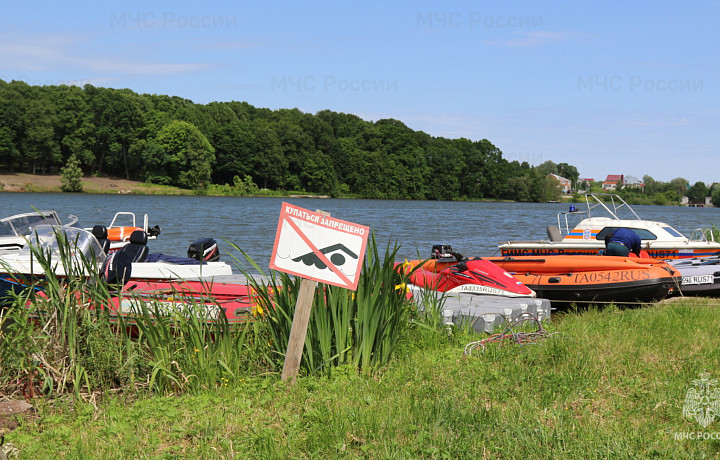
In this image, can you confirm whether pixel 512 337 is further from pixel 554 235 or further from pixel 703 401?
pixel 554 235

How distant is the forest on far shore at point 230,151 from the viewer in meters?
92.2

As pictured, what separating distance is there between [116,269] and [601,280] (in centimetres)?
744

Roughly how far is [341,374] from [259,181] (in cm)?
9964

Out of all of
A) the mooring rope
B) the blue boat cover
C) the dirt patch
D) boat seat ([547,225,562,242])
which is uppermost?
boat seat ([547,225,562,242])

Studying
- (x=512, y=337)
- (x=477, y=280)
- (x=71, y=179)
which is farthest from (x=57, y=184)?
(x=512, y=337)

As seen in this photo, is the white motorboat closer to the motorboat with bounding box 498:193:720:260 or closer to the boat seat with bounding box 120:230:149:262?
the boat seat with bounding box 120:230:149:262

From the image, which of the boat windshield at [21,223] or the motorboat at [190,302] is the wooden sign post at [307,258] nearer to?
the motorboat at [190,302]

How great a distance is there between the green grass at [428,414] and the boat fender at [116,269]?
4.26 metres

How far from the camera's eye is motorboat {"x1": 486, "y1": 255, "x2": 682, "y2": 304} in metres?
11.0

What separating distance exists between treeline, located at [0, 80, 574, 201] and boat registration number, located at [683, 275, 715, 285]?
272 ft

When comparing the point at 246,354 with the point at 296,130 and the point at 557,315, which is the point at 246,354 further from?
the point at 296,130

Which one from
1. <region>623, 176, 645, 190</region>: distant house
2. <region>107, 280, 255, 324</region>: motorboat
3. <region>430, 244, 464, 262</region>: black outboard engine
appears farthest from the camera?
<region>623, 176, 645, 190</region>: distant house

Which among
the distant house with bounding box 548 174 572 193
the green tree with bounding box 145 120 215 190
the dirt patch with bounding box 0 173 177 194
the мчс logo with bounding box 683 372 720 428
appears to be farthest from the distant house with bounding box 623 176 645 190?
the мчс logo with bounding box 683 372 720 428

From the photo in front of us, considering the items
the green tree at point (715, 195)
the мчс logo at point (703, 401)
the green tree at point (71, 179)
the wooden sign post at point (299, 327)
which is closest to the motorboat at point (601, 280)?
the мчс logo at point (703, 401)
